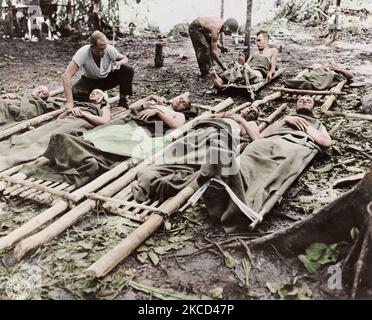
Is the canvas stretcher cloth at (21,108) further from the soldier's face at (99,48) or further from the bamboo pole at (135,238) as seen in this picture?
the bamboo pole at (135,238)

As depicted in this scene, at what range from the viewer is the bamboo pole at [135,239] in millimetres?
3102

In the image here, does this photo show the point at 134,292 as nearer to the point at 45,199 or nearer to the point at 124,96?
the point at 45,199

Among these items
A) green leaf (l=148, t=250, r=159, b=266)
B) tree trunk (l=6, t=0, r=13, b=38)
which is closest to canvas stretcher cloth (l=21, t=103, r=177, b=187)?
green leaf (l=148, t=250, r=159, b=266)

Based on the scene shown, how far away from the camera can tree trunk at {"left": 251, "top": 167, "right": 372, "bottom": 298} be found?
2.82 meters

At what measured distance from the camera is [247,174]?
401 cm

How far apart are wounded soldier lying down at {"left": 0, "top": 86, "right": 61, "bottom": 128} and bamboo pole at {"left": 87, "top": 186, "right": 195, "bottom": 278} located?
2840 millimetres

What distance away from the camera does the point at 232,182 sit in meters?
3.63

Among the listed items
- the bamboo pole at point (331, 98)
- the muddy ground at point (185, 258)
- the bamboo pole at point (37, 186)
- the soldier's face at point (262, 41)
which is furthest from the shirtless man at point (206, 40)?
the bamboo pole at point (37, 186)

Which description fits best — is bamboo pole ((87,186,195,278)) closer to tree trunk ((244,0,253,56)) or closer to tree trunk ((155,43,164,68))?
tree trunk ((155,43,164,68))

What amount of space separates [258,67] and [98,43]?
128 inches

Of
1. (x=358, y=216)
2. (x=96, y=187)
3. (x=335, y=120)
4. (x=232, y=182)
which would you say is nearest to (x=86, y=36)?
(x=335, y=120)

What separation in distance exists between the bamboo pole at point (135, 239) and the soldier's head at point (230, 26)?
Answer: 32.1 ft

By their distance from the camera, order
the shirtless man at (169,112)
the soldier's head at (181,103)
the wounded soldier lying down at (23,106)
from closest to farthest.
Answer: the shirtless man at (169,112) → the soldier's head at (181,103) → the wounded soldier lying down at (23,106)
